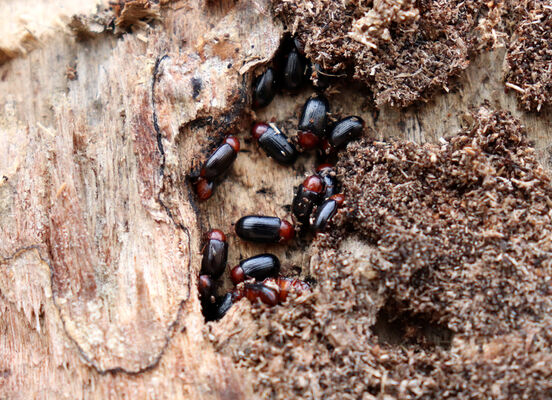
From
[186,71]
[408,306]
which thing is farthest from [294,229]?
[186,71]

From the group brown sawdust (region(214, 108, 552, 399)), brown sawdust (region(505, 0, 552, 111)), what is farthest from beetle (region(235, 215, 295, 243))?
brown sawdust (region(505, 0, 552, 111))

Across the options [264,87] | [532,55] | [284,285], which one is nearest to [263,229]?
[284,285]

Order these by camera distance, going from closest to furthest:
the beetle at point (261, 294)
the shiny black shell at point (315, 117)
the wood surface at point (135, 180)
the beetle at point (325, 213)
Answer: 1. the wood surface at point (135, 180)
2. the beetle at point (261, 294)
3. the beetle at point (325, 213)
4. the shiny black shell at point (315, 117)

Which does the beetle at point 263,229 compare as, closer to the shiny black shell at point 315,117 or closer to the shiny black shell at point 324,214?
the shiny black shell at point 324,214

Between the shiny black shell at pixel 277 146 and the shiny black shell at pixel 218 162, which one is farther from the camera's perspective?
the shiny black shell at pixel 277 146

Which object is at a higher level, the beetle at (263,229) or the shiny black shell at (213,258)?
the beetle at (263,229)

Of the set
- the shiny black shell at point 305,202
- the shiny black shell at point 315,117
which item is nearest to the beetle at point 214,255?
the shiny black shell at point 305,202

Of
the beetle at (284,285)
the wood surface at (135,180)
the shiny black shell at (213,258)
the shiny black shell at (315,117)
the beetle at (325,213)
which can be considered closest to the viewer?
the wood surface at (135,180)
